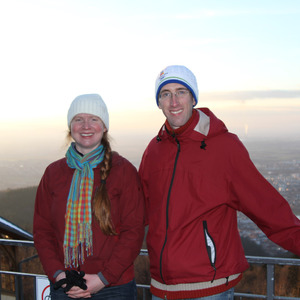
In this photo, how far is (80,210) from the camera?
2.08m

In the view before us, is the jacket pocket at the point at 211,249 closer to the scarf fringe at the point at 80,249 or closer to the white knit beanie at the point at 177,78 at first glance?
the scarf fringe at the point at 80,249

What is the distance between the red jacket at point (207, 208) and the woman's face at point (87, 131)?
0.47 m

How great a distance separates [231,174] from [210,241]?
0.39 metres

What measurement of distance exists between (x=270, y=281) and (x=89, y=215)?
167cm

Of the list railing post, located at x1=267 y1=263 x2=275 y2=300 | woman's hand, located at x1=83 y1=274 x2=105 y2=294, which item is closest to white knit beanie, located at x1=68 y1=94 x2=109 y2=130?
woman's hand, located at x1=83 y1=274 x2=105 y2=294

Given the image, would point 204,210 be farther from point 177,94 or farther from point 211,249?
point 177,94

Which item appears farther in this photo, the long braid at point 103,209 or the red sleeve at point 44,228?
the red sleeve at point 44,228

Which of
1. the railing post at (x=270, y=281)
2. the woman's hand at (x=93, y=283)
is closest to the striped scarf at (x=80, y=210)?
the woman's hand at (x=93, y=283)

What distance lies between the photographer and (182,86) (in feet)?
7.02

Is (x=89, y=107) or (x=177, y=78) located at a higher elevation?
(x=177, y=78)

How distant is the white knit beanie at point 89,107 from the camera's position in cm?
217

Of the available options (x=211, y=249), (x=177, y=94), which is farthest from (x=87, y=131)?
(x=211, y=249)

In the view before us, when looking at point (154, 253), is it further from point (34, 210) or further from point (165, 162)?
point (34, 210)

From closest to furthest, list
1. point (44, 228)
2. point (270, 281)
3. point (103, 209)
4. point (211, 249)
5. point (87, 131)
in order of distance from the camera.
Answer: point (211, 249) < point (103, 209) < point (87, 131) < point (44, 228) < point (270, 281)
